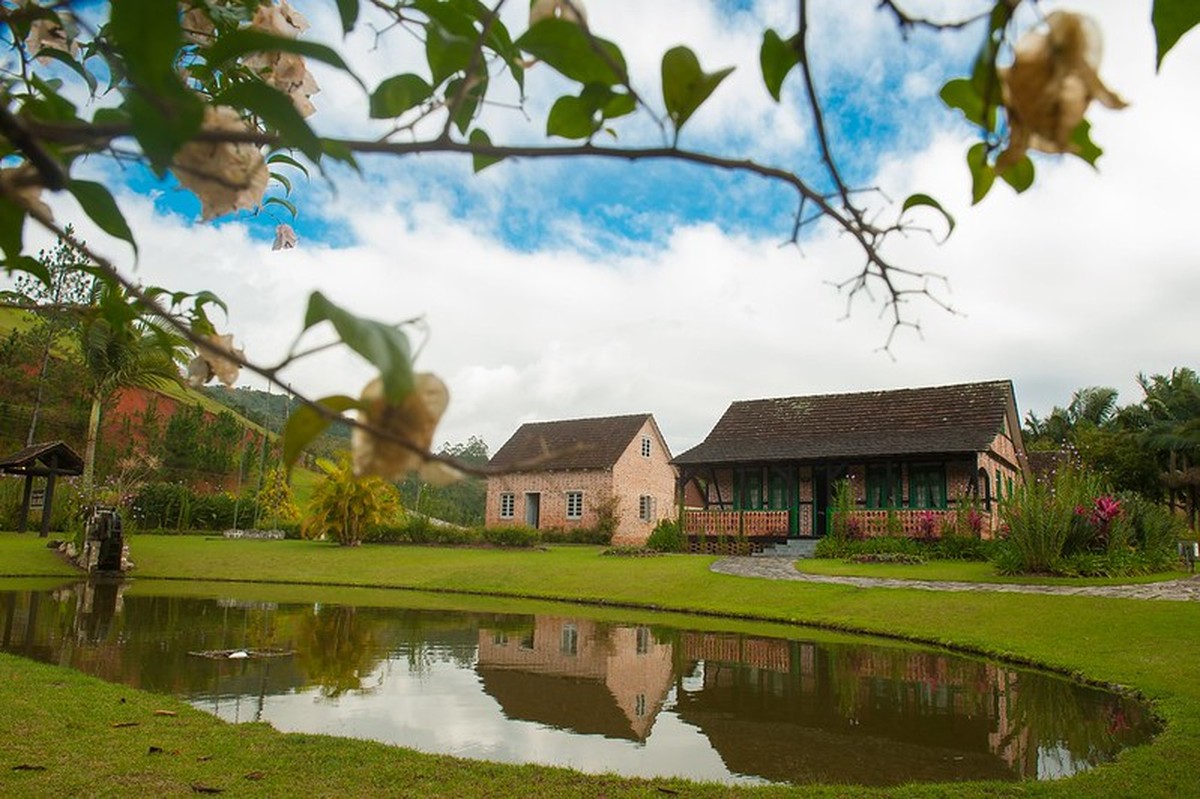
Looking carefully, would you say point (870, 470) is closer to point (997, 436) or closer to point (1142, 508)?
point (997, 436)

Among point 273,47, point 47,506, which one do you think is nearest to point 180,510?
point 47,506

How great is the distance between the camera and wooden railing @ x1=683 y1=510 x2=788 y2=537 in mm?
23484

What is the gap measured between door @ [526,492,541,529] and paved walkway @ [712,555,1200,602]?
14.8 meters

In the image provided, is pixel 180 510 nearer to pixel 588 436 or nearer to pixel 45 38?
pixel 588 436

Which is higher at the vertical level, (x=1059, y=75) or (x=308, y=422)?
(x=1059, y=75)

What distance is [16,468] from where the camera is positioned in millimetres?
22578

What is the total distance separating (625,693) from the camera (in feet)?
25.6

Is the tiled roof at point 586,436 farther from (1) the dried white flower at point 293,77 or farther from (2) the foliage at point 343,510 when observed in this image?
(1) the dried white flower at point 293,77

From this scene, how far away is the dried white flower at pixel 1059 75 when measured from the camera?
24.1 inches

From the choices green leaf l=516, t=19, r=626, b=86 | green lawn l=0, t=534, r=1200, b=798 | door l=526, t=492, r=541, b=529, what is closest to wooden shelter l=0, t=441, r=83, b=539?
green lawn l=0, t=534, r=1200, b=798

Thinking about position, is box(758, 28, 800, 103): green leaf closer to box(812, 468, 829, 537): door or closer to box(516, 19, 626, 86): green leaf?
box(516, 19, 626, 86): green leaf

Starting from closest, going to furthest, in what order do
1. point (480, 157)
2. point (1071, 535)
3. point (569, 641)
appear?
1. point (480, 157)
2. point (569, 641)
3. point (1071, 535)

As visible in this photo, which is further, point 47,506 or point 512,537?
point 512,537

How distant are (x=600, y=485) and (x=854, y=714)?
24.1 meters
